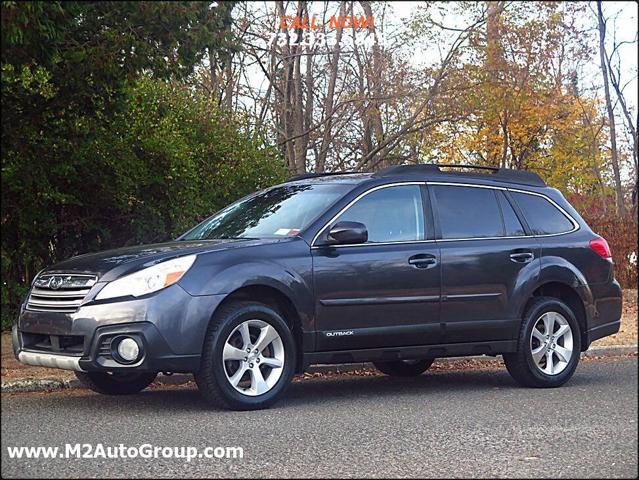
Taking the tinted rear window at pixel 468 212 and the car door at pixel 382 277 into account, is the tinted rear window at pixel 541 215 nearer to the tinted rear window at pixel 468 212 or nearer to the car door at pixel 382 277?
the tinted rear window at pixel 468 212

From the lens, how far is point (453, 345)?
877 cm

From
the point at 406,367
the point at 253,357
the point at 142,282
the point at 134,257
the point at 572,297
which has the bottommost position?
the point at 406,367

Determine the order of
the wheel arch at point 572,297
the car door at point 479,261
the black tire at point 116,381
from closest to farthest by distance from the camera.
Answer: the black tire at point 116,381, the car door at point 479,261, the wheel arch at point 572,297

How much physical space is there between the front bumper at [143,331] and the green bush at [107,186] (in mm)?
3944

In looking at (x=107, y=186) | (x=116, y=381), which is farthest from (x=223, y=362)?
(x=107, y=186)

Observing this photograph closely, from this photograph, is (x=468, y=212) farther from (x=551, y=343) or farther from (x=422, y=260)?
(x=551, y=343)

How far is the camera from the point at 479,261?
892cm

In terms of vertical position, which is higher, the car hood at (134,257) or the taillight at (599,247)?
the car hood at (134,257)

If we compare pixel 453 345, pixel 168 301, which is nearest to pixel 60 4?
pixel 168 301

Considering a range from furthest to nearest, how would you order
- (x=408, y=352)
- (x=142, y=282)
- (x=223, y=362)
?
1. (x=408, y=352)
2. (x=223, y=362)
3. (x=142, y=282)

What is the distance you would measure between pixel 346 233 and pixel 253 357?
1.20 metres

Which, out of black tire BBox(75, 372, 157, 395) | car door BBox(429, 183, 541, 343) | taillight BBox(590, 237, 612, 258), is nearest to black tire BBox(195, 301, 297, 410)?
black tire BBox(75, 372, 157, 395)

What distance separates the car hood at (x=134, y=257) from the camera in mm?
7473

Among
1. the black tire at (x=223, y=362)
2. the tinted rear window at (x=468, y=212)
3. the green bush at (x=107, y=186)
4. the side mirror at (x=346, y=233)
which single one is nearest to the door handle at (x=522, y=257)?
the tinted rear window at (x=468, y=212)
